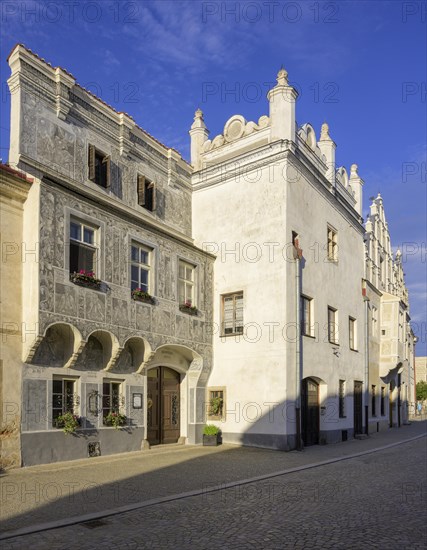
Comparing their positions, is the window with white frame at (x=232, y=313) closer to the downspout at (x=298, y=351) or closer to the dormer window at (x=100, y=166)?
the downspout at (x=298, y=351)

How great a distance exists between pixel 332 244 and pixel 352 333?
5.06 meters

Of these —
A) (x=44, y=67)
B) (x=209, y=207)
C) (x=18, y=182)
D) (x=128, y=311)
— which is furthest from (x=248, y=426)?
(x=44, y=67)

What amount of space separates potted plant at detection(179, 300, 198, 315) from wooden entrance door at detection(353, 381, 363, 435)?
11030 millimetres

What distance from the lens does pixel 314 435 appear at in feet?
75.8

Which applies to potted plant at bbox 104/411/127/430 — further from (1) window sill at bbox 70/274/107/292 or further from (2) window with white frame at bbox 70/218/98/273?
(2) window with white frame at bbox 70/218/98/273

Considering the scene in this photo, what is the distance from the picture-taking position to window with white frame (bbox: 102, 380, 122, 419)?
55.8 feet

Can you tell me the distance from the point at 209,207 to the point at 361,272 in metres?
11.0

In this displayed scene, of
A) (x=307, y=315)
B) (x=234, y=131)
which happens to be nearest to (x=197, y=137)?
(x=234, y=131)

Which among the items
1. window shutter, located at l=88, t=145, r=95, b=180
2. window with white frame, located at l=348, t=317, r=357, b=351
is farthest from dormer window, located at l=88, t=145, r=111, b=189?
window with white frame, located at l=348, t=317, r=357, b=351

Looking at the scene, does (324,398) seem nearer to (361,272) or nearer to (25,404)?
(361,272)

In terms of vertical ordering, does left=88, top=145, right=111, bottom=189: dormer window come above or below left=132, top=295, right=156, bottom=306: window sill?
above

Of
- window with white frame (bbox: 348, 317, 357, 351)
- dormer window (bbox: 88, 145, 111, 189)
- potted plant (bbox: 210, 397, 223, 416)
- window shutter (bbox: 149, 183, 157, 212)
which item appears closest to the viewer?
dormer window (bbox: 88, 145, 111, 189)

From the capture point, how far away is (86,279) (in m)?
15.8

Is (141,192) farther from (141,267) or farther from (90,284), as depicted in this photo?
(90,284)
